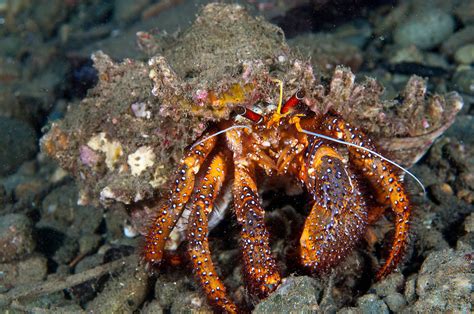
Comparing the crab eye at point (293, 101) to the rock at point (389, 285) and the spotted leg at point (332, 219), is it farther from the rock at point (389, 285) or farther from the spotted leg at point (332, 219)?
the rock at point (389, 285)

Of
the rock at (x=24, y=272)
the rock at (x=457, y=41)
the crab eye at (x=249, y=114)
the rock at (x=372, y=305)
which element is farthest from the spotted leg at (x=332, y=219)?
the rock at (x=457, y=41)

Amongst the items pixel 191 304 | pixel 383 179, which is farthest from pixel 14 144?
pixel 383 179

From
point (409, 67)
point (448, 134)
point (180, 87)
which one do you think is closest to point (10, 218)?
point (180, 87)

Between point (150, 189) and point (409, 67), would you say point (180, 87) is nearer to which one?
point (150, 189)

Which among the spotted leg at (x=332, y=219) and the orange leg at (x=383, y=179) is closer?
the spotted leg at (x=332, y=219)

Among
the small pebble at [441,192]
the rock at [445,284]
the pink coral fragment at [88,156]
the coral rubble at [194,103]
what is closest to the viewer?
the rock at [445,284]

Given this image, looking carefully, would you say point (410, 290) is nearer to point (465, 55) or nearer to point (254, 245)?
point (254, 245)

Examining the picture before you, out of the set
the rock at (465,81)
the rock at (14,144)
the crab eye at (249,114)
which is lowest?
the rock at (14,144)
